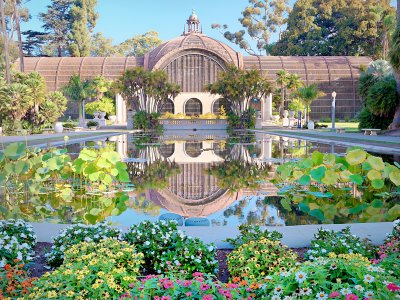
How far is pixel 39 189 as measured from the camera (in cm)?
1133

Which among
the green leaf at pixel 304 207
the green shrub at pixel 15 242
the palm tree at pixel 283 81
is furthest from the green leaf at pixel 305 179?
the palm tree at pixel 283 81

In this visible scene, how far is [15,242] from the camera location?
Answer: 5.31m

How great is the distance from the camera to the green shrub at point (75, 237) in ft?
17.4

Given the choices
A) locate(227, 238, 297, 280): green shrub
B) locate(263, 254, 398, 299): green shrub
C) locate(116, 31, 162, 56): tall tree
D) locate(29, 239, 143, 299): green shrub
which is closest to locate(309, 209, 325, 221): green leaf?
locate(227, 238, 297, 280): green shrub

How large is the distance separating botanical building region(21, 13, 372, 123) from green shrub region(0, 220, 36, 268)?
169 feet

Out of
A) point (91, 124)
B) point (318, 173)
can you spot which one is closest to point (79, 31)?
point (91, 124)

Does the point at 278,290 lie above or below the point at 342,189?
above

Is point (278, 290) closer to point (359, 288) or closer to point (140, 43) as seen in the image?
point (359, 288)

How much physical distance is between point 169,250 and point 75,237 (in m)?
1.15

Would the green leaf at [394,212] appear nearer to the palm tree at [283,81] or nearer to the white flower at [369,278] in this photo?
the white flower at [369,278]

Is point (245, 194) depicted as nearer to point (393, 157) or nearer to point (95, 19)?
point (393, 157)

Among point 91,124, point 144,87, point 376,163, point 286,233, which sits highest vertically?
point 144,87

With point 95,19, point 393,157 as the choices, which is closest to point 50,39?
point 95,19

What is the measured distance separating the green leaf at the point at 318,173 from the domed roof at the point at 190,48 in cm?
4774
